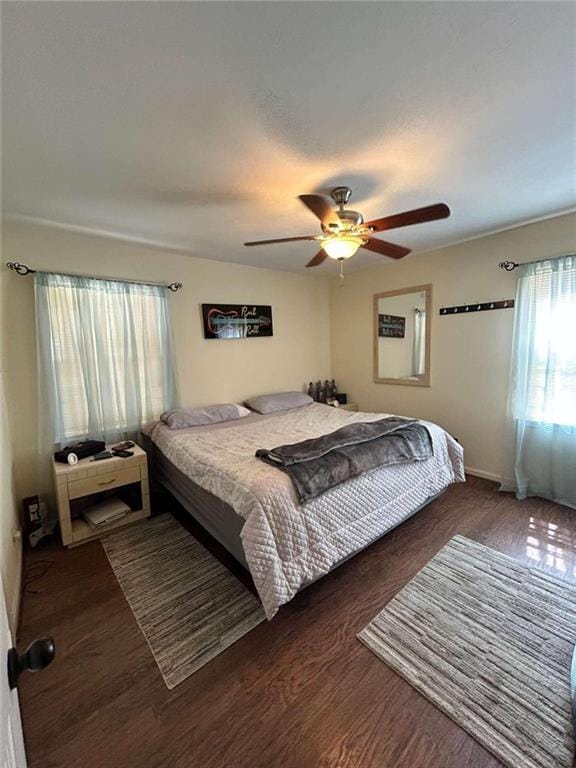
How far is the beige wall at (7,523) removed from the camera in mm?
1628

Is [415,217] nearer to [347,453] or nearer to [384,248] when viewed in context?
[384,248]

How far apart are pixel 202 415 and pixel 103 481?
101 centimetres

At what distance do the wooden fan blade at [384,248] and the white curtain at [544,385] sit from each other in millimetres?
1306

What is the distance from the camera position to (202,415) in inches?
124

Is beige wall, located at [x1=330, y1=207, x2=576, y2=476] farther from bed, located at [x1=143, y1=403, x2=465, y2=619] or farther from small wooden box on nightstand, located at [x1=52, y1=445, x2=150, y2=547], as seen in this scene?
small wooden box on nightstand, located at [x1=52, y1=445, x2=150, y2=547]

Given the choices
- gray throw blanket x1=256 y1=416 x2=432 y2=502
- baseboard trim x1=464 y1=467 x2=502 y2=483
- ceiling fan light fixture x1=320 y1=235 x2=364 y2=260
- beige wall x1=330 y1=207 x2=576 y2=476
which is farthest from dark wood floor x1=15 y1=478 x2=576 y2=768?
ceiling fan light fixture x1=320 y1=235 x2=364 y2=260

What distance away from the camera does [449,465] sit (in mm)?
2684

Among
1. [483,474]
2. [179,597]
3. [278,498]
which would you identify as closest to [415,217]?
[278,498]

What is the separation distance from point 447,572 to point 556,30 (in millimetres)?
2586

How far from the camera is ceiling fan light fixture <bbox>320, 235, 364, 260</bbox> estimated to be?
6.31 feet

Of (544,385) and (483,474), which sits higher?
(544,385)

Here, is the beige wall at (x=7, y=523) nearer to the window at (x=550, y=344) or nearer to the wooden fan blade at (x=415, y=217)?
the wooden fan blade at (x=415, y=217)

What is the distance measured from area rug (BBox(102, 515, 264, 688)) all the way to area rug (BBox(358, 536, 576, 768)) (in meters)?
0.72

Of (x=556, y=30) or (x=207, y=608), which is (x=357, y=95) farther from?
(x=207, y=608)
